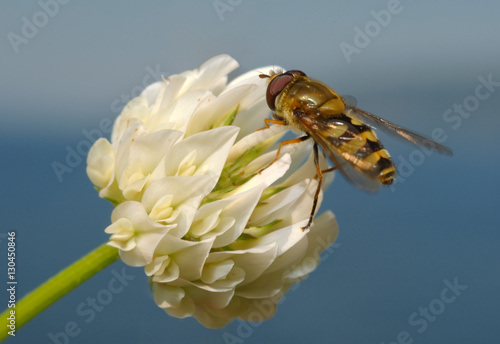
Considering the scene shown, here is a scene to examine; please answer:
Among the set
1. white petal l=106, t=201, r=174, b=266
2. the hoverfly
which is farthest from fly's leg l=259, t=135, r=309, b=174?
white petal l=106, t=201, r=174, b=266

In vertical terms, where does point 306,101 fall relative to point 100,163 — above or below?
below

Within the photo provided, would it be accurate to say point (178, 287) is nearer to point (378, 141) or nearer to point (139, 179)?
point (139, 179)

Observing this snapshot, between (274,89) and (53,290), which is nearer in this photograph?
(53,290)

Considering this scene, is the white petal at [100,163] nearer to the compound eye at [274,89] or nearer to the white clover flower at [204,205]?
the white clover flower at [204,205]

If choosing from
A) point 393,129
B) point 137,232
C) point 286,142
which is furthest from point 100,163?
point 393,129

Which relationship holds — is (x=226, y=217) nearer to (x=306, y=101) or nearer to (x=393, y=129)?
(x=306, y=101)

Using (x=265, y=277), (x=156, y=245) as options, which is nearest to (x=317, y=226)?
(x=265, y=277)

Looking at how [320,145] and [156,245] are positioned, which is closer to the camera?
[156,245]
